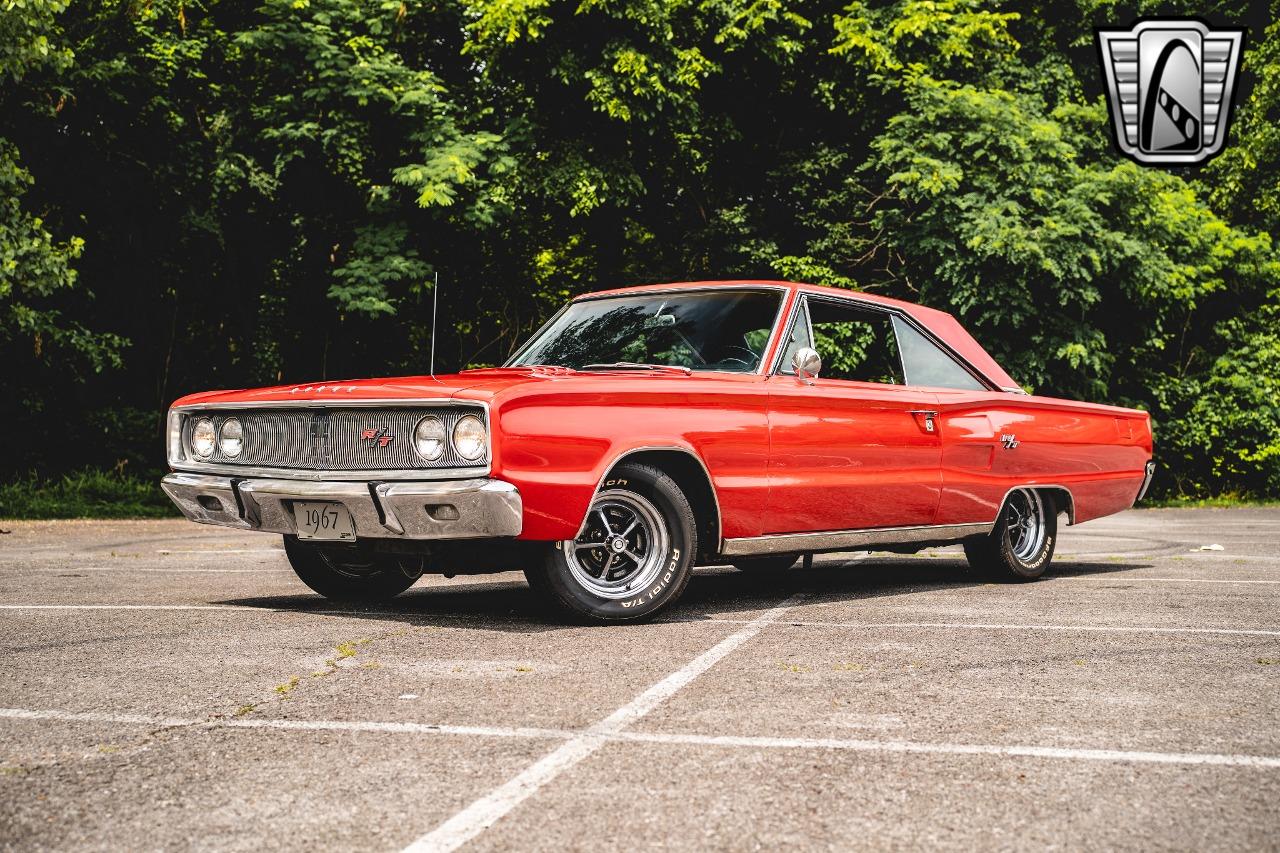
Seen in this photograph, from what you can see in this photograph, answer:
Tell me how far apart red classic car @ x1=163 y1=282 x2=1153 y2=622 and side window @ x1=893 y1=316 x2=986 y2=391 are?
1 centimetres

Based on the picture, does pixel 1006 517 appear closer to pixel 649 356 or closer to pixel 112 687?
pixel 649 356

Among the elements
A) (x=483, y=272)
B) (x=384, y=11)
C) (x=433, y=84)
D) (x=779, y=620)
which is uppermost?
(x=384, y=11)

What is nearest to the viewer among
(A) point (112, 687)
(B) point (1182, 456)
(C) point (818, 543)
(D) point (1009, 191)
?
(A) point (112, 687)

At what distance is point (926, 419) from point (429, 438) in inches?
126

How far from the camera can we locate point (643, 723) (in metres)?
4.31

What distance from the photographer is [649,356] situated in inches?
287

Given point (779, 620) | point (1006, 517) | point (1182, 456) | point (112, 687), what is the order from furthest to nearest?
point (1182, 456) < point (1006, 517) < point (779, 620) < point (112, 687)

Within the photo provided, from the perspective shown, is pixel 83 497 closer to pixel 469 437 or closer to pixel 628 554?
pixel 628 554

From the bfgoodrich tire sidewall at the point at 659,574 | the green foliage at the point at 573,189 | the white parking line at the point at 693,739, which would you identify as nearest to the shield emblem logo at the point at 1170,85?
the green foliage at the point at 573,189

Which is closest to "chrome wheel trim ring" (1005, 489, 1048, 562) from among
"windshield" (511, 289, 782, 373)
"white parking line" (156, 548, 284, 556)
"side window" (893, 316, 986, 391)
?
"side window" (893, 316, 986, 391)

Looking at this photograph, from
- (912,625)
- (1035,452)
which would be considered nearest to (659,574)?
(912,625)

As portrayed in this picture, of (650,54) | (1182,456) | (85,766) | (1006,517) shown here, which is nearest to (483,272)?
(650,54)

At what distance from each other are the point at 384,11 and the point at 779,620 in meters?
17.4

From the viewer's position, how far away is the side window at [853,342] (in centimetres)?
773
